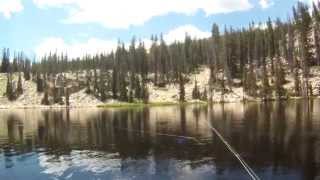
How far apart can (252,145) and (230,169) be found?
1730 cm

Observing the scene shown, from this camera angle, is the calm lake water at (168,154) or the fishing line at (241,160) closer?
the fishing line at (241,160)

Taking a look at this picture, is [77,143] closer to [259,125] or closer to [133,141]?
[133,141]

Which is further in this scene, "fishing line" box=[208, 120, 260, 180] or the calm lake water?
the calm lake water

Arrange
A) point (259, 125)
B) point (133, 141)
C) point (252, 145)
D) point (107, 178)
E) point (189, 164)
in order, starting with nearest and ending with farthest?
point (107, 178), point (189, 164), point (252, 145), point (133, 141), point (259, 125)

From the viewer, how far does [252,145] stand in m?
66.9

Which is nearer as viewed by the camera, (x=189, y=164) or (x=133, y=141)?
(x=189, y=164)

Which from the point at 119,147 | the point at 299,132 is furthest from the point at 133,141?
the point at 299,132

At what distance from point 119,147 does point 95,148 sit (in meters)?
3.40

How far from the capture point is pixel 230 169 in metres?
50.4

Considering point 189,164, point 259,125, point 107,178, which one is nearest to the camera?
point 107,178

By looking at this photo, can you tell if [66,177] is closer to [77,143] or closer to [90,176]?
[90,176]

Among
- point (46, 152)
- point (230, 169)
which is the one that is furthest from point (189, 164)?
point (46, 152)

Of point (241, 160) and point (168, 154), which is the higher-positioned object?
point (241, 160)

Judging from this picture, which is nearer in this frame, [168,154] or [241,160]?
[241,160]
